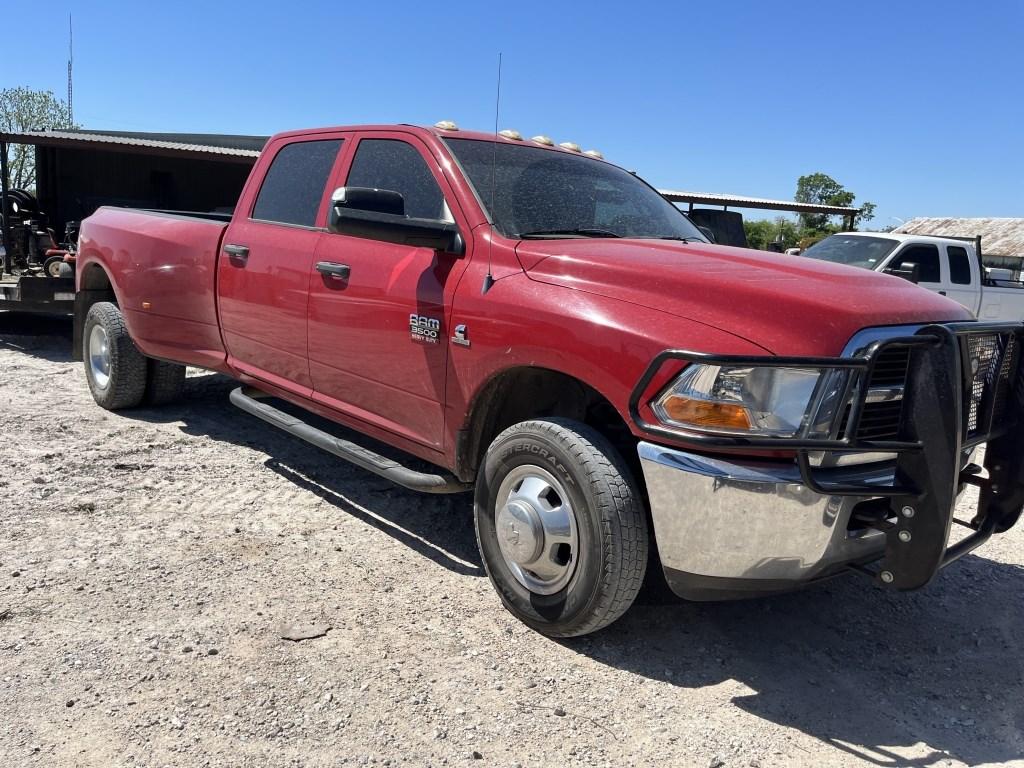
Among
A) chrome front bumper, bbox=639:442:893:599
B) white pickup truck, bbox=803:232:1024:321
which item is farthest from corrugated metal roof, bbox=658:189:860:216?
chrome front bumper, bbox=639:442:893:599

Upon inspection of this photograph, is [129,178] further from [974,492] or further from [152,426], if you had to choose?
[974,492]

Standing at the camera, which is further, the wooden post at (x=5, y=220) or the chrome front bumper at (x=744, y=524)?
the wooden post at (x=5, y=220)

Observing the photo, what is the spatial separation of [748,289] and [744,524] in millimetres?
776

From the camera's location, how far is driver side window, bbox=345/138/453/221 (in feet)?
12.3

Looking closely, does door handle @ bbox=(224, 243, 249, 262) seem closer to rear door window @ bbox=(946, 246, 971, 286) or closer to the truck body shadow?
the truck body shadow

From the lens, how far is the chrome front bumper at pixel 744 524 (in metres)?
2.53

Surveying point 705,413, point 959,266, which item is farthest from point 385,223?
point 959,266

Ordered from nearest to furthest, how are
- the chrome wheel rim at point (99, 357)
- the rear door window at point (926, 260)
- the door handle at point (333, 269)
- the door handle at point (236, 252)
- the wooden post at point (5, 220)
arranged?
the door handle at point (333, 269), the door handle at point (236, 252), the chrome wheel rim at point (99, 357), the wooden post at point (5, 220), the rear door window at point (926, 260)

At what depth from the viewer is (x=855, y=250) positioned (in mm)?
10930

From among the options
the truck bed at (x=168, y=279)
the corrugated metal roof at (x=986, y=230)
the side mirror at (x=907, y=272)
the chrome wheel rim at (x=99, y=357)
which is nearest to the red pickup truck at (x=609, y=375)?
the truck bed at (x=168, y=279)

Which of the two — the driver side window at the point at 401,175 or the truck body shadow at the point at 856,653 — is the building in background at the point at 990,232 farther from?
the driver side window at the point at 401,175

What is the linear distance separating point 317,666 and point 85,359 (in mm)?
4506

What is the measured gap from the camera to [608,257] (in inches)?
124

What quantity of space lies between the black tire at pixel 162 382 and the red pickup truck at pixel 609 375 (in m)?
1.74
